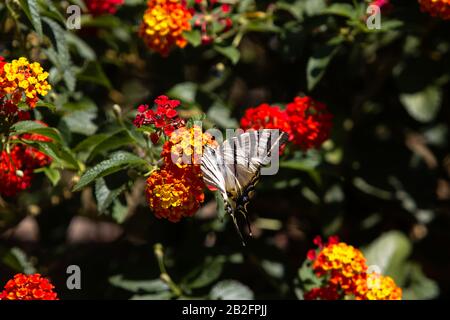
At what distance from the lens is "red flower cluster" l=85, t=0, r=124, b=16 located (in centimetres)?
253

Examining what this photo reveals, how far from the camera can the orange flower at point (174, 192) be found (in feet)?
5.92

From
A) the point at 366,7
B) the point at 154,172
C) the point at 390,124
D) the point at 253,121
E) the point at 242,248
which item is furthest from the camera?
the point at 390,124

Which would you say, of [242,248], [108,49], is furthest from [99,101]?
[242,248]

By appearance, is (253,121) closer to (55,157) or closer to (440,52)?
(55,157)

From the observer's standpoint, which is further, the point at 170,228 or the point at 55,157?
the point at 170,228

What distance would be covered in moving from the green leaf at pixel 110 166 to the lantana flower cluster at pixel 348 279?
662mm

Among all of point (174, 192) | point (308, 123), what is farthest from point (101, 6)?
point (174, 192)

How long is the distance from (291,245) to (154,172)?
1.49m

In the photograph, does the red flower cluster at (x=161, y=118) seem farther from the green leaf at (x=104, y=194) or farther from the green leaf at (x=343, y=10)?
the green leaf at (x=343, y=10)

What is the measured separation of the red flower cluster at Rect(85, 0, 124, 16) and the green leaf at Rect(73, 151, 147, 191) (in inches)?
31.9

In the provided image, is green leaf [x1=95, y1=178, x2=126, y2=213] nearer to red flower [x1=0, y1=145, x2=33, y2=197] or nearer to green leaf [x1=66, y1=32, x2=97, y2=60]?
red flower [x1=0, y1=145, x2=33, y2=197]

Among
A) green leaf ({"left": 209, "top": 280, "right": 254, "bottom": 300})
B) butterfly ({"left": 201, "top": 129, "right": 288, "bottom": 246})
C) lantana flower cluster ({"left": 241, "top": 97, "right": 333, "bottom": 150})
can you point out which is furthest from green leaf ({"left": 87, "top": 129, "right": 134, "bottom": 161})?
green leaf ({"left": 209, "top": 280, "right": 254, "bottom": 300})

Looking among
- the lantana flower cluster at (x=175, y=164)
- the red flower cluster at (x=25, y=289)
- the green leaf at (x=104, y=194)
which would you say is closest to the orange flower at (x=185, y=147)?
the lantana flower cluster at (x=175, y=164)

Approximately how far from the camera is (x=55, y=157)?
1979mm
